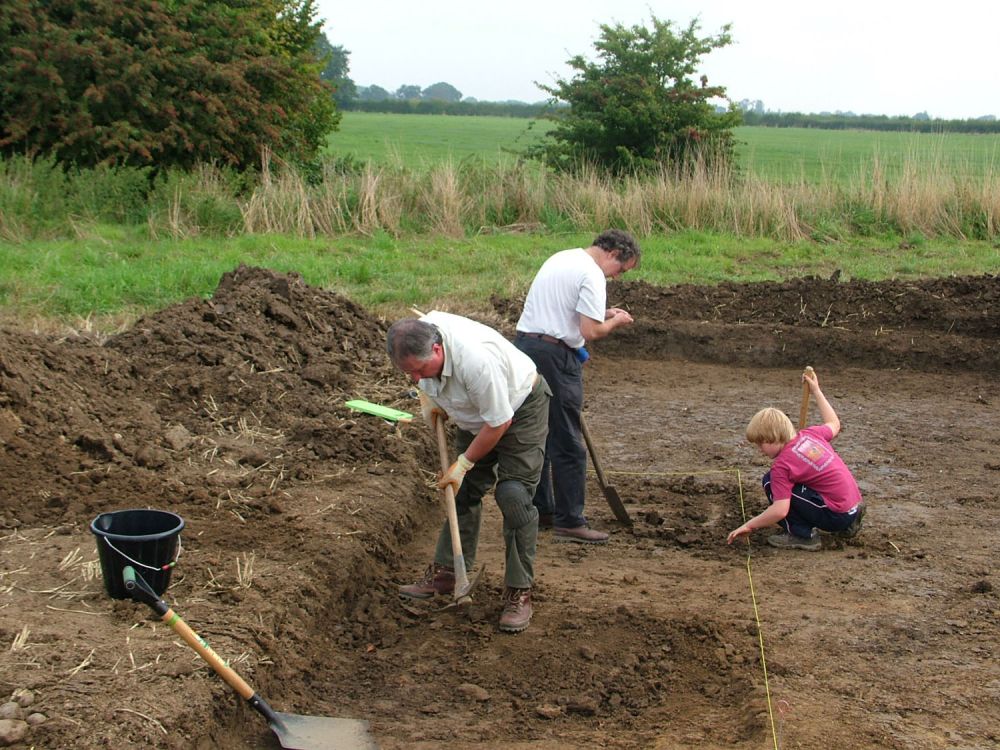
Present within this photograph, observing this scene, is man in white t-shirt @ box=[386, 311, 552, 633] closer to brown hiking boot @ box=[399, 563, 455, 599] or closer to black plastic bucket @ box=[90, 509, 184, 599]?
brown hiking boot @ box=[399, 563, 455, 599]

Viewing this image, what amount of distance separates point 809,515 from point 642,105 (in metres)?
13.5

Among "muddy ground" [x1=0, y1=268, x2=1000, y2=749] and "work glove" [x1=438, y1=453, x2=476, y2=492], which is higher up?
"work glove" [x1=438, y1=453, x2=476, y2=492]

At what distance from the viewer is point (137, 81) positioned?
15609 mm

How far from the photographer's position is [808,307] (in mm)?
11172

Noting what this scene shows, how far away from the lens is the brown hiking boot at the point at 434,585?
540 cm

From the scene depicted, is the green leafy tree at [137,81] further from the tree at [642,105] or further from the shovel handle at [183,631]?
the shovel handle at [183,631]

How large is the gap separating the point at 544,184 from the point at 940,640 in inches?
514

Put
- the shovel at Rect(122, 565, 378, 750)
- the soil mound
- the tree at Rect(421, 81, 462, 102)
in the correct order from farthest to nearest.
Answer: the tree at Rect(421, 81, 462, 102)
the soil mound
the shovel at Rect(122, 565, 378, 750)

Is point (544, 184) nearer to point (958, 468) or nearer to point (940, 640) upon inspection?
point (958, 468)

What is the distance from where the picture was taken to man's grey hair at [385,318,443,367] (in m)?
4.31

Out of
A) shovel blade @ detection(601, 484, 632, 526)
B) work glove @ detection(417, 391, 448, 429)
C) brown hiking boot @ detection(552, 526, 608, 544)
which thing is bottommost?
brown hiking boot @ detection(552, 526, 608, 544)

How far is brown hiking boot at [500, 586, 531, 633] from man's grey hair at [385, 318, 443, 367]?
146cm

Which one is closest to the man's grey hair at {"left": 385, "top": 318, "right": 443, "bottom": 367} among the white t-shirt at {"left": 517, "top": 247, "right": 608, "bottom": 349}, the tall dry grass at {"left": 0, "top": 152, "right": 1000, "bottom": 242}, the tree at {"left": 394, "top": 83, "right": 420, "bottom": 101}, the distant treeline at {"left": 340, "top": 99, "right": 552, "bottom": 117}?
the white t-shirt at {"left": 517, "top": 247, "right": 608, "bottom": 349}

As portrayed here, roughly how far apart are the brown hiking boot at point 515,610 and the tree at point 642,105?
1417 cm
